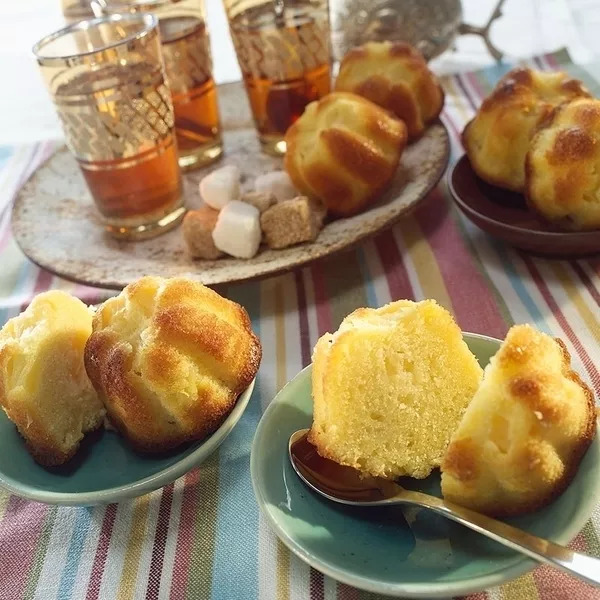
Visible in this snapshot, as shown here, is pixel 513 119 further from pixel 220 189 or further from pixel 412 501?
pixel 412 501

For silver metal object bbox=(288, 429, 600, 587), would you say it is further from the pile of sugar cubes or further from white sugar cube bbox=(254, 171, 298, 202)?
white sugar cube bbox=(254, 171, 298, 202)

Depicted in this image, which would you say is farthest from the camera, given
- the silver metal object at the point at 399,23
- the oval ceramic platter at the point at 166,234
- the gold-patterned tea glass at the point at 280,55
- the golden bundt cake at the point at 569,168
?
the silver metal object at the point at 399,23

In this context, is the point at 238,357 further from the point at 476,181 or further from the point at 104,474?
the point at 476,181

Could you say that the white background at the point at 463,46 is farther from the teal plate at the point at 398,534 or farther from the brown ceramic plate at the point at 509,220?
the teal plate at the point at 398,534

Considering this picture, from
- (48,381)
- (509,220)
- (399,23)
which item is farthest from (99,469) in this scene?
(399,23)

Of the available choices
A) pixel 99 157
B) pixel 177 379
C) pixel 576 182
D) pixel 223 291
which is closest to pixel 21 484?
pixel 177 379

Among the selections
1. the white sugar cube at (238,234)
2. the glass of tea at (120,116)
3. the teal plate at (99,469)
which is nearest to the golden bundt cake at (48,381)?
the teal plate at (99,469)
